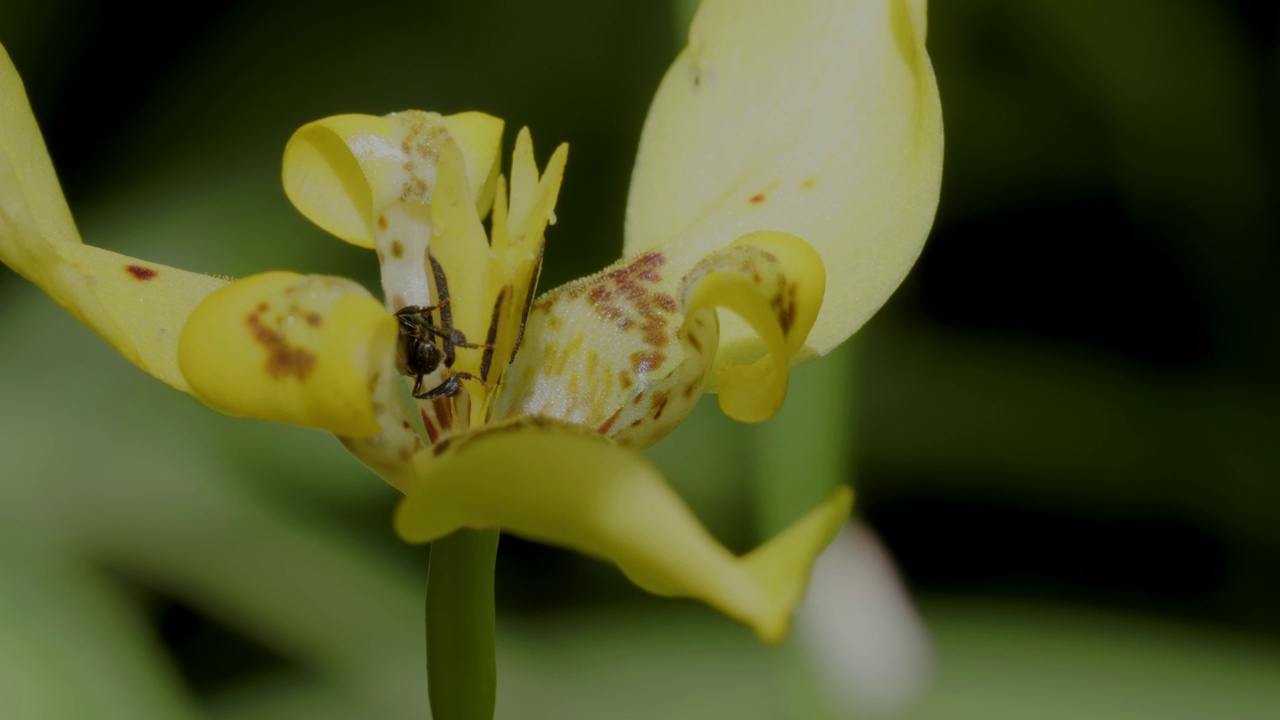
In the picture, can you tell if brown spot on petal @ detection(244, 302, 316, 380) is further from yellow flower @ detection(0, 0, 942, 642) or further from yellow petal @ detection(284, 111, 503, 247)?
yellow petal @ detection(284, 111, 503, 247)

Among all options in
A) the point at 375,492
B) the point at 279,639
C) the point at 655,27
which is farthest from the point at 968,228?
the point at 279,639

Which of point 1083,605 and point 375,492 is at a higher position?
point 375,492

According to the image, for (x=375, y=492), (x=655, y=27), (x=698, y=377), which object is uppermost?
(x=698, y=377)

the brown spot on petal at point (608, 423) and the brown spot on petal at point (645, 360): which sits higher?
the brown spot on petal at point (645, 360)

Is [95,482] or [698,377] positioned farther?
[95,482]

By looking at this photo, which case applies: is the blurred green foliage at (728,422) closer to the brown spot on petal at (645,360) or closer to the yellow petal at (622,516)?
the brown spot on petal at (645,360)

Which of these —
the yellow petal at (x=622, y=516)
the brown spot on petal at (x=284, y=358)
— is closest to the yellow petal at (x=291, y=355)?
the brown spot on petal at (x=284, y=358)

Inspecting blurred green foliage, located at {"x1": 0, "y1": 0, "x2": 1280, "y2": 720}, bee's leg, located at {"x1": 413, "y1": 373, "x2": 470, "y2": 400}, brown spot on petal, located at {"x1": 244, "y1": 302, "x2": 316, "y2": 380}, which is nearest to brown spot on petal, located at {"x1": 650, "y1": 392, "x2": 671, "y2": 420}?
bee's leg, located at {"x1": 413, "y1": 373, "x2": 470, "y2": 400}

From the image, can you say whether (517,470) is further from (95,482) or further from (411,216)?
(95,482)
